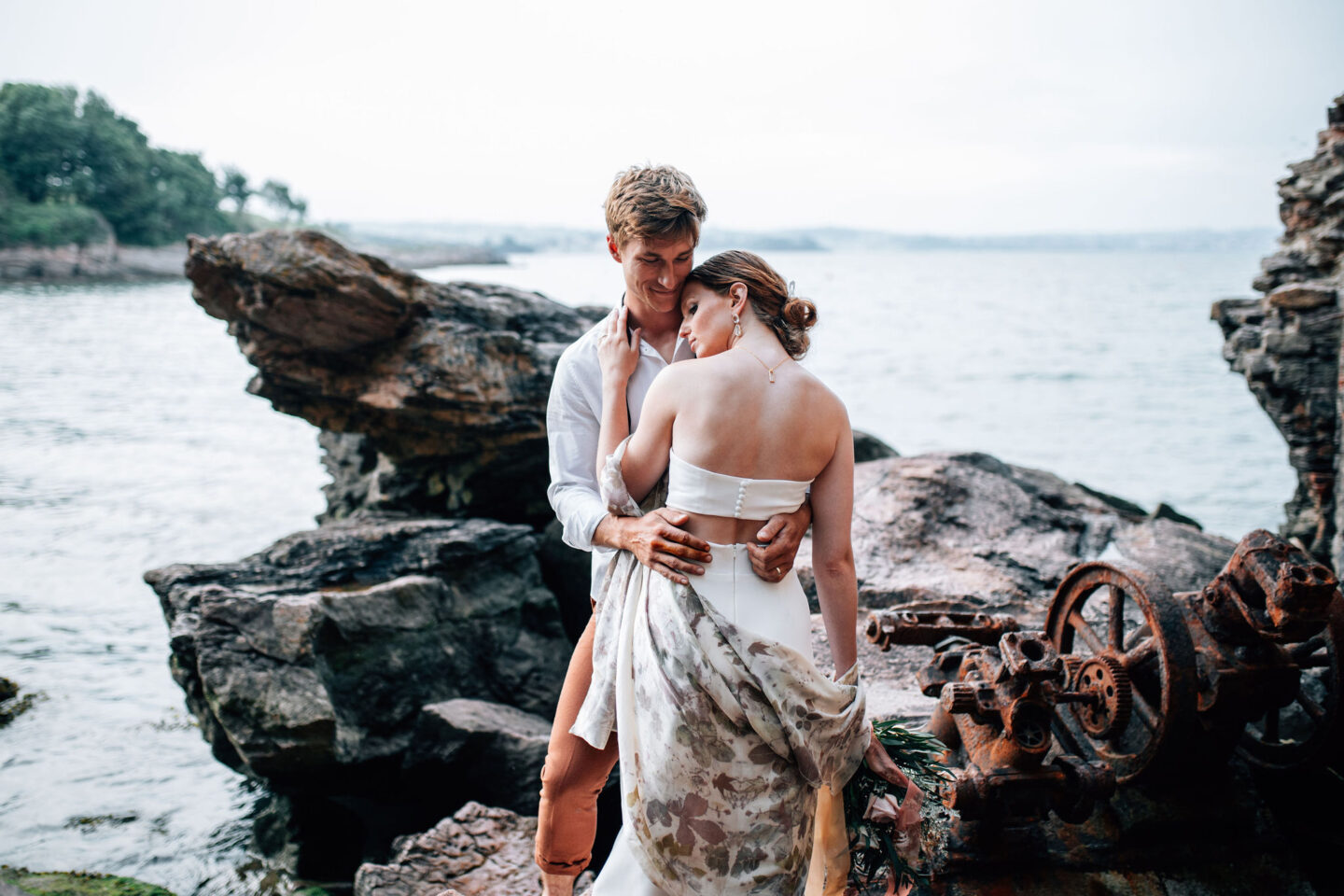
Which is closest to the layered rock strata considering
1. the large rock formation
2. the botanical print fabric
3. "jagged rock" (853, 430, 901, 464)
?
the botanical print fabric

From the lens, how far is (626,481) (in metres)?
2.56

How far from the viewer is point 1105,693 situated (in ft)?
11.5

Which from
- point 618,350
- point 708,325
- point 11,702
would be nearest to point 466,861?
point 618,350

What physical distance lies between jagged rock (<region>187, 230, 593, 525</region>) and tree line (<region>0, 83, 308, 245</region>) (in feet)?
160

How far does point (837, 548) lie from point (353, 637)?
4.28 metres

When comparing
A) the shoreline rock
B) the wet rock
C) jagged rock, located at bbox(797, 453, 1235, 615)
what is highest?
the shoreline rock

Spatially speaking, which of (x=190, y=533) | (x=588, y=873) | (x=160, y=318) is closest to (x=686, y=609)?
(x=588, y=873)

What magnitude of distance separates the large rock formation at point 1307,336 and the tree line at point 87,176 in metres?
53.3

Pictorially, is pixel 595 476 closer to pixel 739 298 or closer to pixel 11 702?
pixel 739 298

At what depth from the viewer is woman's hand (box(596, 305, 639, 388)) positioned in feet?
9.11

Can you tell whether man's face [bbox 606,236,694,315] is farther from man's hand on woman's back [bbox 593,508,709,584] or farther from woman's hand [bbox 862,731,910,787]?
woman's hand [bbox 862,731,910,787]

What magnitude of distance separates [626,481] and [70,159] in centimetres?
6514

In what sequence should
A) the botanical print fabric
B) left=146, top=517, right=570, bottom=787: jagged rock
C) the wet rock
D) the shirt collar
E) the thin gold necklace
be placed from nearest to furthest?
the botanical print fabric
the thin gold necklace
the shirt collar
left=146, top=517, right=570, bottom=787: jagged rock
the wet rock

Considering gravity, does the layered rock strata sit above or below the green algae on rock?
above
